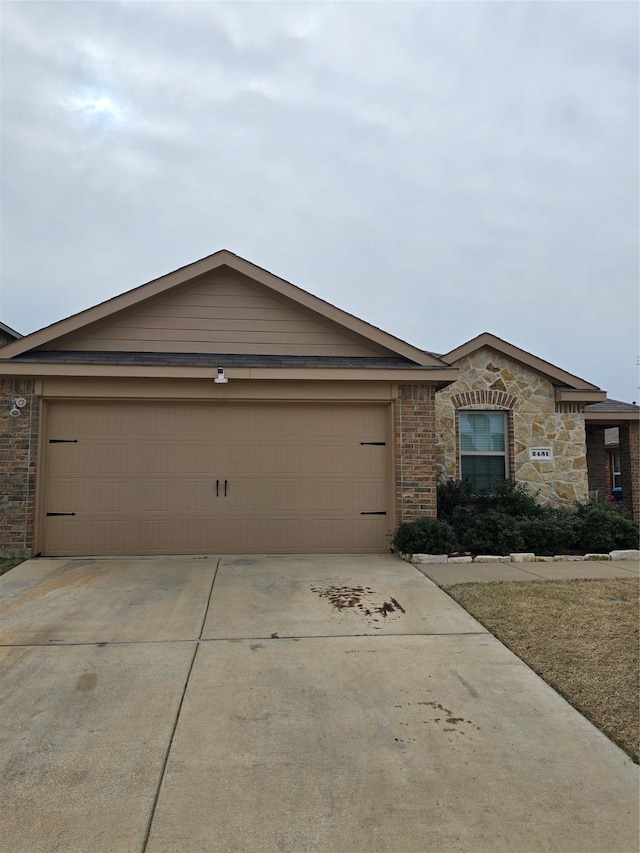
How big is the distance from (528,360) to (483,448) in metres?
2.01

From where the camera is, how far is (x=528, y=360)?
35.6 feet

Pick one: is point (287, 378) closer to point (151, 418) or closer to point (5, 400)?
point (151, 418)

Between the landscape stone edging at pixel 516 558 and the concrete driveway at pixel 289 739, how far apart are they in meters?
2.08

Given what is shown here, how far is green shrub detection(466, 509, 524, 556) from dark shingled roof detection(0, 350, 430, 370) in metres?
2.62

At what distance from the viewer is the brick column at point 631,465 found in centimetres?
1268

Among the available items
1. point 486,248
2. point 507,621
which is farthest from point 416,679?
point 486,248

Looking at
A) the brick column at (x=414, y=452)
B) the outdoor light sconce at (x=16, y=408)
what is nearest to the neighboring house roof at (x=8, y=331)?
the outdoor light sconce at (x=16, y=408)

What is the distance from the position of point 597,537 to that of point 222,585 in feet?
20.1

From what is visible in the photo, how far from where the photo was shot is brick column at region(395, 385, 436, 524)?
8.16 metres

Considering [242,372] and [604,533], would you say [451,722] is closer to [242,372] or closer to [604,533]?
[242,372]

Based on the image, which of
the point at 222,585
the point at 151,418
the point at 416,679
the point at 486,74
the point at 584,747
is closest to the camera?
the point at 584,747

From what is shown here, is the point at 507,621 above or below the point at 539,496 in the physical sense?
below

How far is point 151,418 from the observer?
8.16 m

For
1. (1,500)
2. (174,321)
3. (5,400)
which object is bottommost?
(1,500)
